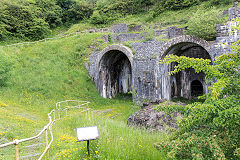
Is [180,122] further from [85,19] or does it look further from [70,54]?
[85,19]

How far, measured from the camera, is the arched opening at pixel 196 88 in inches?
707

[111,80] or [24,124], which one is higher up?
[111,80]

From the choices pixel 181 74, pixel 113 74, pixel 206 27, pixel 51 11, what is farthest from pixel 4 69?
pixel 51 11

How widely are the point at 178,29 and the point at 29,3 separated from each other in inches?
1097

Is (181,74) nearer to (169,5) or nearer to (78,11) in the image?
(169,5)

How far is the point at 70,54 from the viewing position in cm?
2069

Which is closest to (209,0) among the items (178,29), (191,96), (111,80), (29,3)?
(178,29)

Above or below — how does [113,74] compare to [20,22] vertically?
below

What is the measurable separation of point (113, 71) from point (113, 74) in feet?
1.05

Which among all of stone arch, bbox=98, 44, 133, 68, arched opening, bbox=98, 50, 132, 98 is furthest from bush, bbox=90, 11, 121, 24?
stone arch, bbox=98, 44, 133, 68

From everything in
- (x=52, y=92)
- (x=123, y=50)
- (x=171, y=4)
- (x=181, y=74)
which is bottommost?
(x=52, y=92)

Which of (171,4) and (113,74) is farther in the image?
(171,4)

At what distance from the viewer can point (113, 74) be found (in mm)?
19297

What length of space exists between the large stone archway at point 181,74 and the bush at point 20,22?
74.7ft
